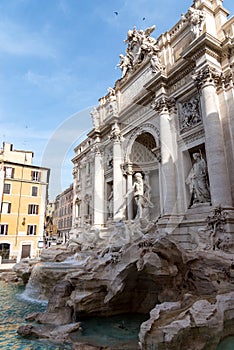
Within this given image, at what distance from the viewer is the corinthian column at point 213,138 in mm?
8531

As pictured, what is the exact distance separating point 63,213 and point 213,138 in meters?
33.6

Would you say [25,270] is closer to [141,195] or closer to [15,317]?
[15,317]

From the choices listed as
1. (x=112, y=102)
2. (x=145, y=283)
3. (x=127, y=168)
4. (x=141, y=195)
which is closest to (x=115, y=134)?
(x=112, y=102)

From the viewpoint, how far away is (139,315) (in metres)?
6.32

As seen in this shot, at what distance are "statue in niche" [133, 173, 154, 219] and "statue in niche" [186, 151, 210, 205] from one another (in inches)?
132

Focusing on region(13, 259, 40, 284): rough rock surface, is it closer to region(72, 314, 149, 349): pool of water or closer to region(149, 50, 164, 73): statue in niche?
region(72, 314, 149, 349): pool of water

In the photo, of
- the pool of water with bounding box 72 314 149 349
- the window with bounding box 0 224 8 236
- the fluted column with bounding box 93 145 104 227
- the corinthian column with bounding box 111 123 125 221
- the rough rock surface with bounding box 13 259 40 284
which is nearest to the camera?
the pool of water with bounding box 72 314 149 349

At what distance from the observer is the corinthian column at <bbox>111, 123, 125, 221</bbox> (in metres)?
14.0

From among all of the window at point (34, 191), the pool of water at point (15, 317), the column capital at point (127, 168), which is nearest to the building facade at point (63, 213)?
the window at point (34, 191)

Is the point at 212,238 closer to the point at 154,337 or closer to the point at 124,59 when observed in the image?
the point at 154,337

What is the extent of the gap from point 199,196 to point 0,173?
17.4 m

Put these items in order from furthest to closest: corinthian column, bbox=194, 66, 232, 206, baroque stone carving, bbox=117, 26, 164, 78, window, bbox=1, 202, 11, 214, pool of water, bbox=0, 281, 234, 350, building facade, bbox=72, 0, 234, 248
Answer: window, bbox=1, 202, 11, 214 < baroque stone carving, bbox=117, 26, 164, 78 < building facade, bbox=72, 0, 234, 248 < corinthian column, bbox=194, 66, 232, 206 < pool of water, bbox=0, 281, 234, 350

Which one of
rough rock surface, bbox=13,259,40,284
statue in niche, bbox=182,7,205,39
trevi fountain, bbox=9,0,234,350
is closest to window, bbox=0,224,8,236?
trevi fountain, bbox=9,0,234,350

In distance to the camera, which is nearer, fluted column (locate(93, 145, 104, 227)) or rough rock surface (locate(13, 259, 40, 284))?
rough rock surface (locate(13, 259, 40, 284))
